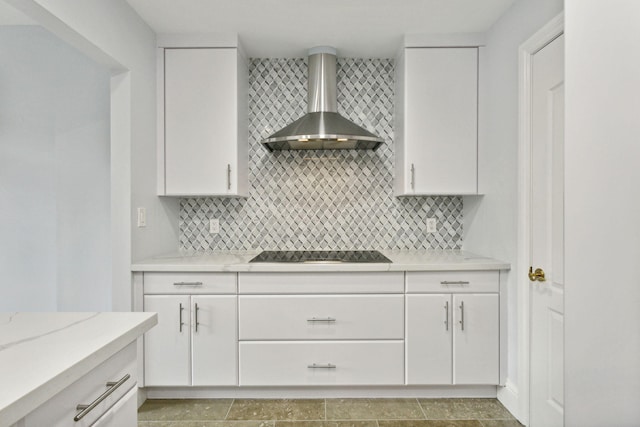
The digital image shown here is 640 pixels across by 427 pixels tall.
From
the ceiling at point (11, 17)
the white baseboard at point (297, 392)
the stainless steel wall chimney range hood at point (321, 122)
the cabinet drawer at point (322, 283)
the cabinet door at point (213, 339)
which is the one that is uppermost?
the ceiling at point (11, 17)

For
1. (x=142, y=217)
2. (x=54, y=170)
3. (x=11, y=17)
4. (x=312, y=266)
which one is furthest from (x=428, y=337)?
(x=11, y=17)

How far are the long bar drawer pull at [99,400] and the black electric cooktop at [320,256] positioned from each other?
1.51 m

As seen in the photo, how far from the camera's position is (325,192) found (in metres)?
3.05

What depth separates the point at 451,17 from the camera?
246cm

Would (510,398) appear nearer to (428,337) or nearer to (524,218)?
(428,337)

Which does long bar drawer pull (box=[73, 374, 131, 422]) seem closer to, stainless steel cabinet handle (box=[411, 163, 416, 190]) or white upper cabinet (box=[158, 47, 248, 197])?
white upper cabinet (box=[158, 47, 248, 197])

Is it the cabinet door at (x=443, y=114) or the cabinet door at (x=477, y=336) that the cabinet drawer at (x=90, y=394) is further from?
the cabinet door at (x=443, y=114)

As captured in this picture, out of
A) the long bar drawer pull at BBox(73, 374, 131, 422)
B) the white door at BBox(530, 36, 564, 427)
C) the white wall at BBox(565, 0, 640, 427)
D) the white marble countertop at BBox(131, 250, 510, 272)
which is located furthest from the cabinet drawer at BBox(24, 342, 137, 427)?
the white door at BBox(530, 36, 564, 427)

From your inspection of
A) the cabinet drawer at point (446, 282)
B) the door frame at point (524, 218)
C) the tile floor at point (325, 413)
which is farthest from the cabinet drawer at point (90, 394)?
the door frame at point (524, 218)

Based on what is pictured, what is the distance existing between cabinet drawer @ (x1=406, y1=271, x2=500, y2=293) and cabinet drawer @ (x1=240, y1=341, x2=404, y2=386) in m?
0.36

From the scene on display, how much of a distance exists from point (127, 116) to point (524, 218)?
230 centimetres

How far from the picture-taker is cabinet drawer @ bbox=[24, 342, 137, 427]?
0.72 m

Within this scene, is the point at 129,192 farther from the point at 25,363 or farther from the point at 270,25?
the point at 25,363

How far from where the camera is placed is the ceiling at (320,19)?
2.30 m
